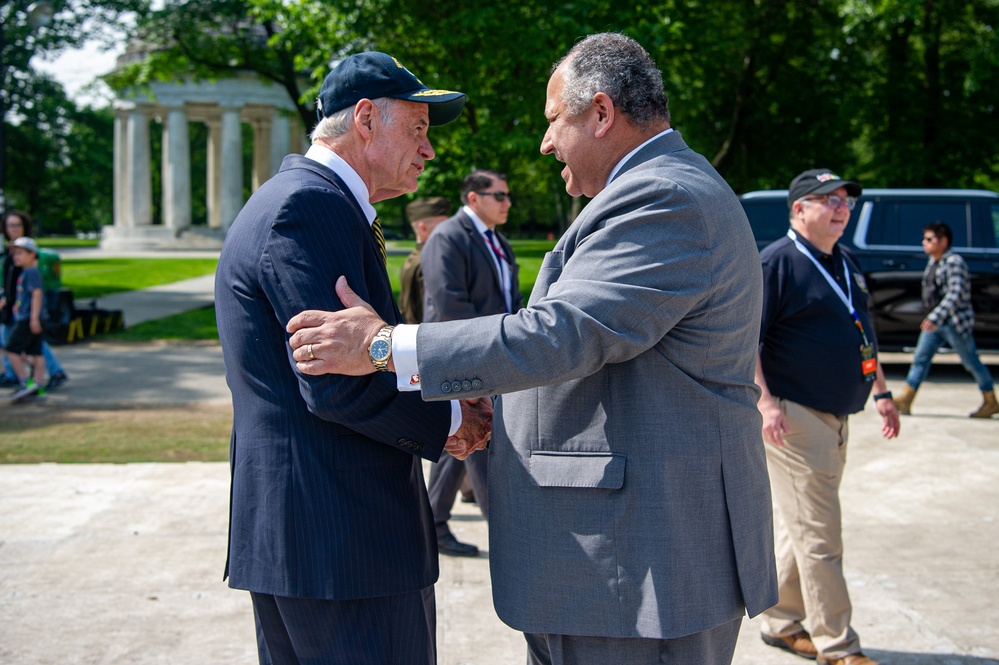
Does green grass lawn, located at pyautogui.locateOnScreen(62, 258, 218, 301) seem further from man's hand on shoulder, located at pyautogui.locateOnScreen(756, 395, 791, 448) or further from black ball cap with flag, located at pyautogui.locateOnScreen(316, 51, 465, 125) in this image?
black ball cap with flag, located at pyautogui.locateOnScreen(316, 51, 465, 125)

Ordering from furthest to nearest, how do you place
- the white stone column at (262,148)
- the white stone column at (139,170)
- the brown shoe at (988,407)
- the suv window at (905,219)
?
the white stone column at (139,170), the white stone column at (262,148), the suv window at (905,219), the brown shoe at (988,407)

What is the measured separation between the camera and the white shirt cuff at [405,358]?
7.30 ft

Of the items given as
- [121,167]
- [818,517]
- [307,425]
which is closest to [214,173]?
[121,167]

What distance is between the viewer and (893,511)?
642cm

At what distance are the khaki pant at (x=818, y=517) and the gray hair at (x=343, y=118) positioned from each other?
2399 mm

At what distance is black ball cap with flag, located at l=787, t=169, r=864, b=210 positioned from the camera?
14.1 ft

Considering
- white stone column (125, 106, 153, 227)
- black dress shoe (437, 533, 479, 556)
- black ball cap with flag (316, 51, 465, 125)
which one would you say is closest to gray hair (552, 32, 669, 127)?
black ball cap with flag (316, 51, 465, 125)

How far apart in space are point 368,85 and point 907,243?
1093cm

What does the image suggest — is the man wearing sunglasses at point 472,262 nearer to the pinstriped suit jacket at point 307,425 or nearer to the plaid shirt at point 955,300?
the pinstriped suit jacket at point 307,425

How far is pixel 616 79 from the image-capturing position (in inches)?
94.1

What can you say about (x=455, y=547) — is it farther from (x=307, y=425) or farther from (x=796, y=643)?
(x=307, y=425)

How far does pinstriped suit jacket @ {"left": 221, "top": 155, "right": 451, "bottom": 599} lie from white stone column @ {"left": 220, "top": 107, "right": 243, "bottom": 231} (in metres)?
48.1

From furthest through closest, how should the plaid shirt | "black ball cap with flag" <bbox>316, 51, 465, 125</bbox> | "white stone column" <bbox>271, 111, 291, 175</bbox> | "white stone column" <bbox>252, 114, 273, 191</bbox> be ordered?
"white stone column" <bbox>252, 114, 273, 191</bbox> → "white stone column" <bbox>271, 111, 291, 175</bbox> → the plaid shirt → "black ball cap with flag" <bbox>316, 51, 465, 125</bbox>

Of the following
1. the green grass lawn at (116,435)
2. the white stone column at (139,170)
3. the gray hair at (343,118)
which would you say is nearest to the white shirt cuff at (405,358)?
the gray hair at (343,118)
